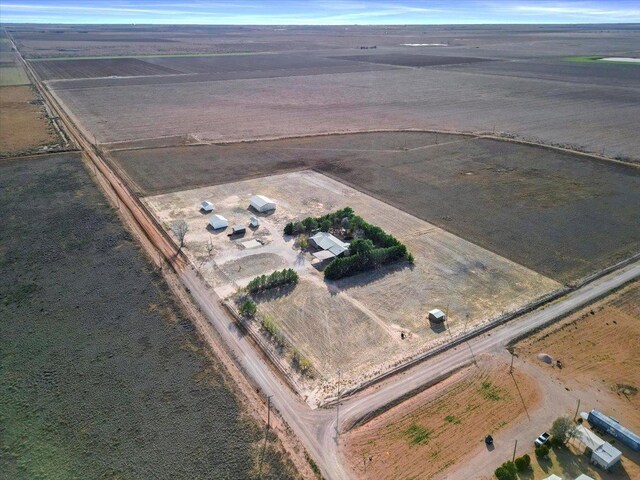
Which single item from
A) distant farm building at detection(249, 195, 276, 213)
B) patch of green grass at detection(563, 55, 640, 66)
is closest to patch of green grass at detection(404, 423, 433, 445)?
distant farm building at detection(249, 195, 276, 213)

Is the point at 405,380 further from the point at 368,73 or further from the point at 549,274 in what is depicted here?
the point at 368,73

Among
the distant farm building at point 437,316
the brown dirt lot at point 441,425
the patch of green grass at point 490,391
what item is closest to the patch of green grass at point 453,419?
the brown dirt lot at point 441,425

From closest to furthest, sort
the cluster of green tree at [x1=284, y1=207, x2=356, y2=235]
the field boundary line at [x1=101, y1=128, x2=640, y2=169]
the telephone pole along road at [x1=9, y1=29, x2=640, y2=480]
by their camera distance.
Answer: the telephone pole along road at [x1=9, y1=29, x2=640, y2=480]
the cluster of green tree at [x1=284, y1=207, x2=356, y2=235]
the field boundary line at [x1=101, y1=128, x2=640, y2=169]

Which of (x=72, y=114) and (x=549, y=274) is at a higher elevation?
(x=549, y=274)

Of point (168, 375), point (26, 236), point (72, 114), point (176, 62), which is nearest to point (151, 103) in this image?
point (72, 114)

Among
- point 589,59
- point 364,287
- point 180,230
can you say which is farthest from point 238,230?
point 589,59

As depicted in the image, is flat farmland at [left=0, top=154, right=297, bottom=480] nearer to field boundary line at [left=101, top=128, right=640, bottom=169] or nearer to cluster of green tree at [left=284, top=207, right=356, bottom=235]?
cluster of green tree at [left=284, top=207, right=356, bottom=235]
